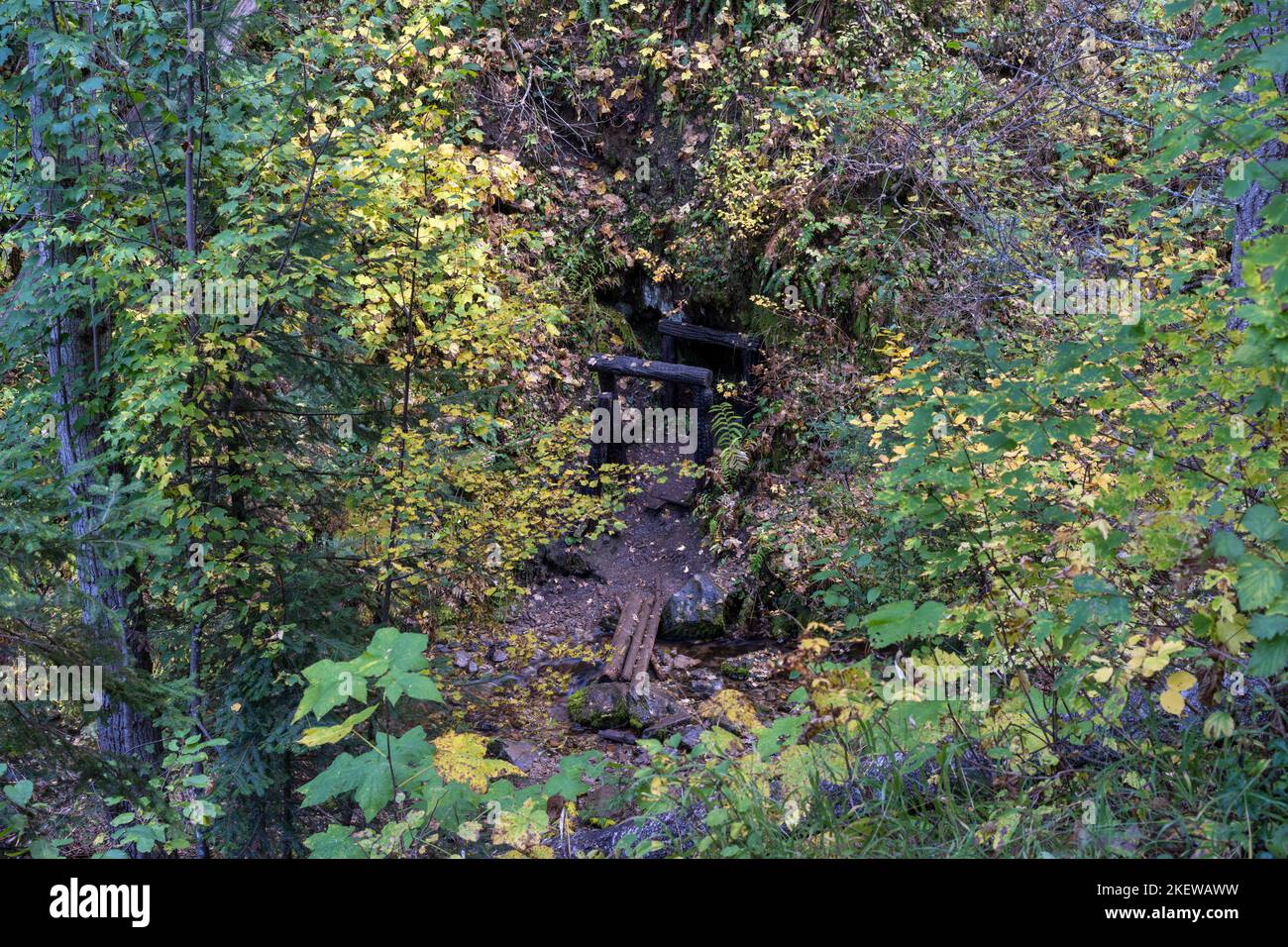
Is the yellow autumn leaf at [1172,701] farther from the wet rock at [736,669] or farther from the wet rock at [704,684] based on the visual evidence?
the wet rock at [736,669]

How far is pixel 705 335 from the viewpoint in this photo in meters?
11.1

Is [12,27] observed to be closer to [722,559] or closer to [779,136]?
[722,559]

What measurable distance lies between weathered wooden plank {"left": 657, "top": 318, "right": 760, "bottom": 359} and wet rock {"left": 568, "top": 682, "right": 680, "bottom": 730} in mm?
4658

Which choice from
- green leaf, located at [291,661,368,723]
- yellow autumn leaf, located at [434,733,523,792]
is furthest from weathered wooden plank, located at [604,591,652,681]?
green leaf, located at [291,661,368,723]

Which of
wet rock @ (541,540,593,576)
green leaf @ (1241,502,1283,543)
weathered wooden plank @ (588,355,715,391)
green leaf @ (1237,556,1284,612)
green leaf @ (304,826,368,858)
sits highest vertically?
green leaf @ (1241,502,1283,543)

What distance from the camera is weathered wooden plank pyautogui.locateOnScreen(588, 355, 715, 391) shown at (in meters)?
10.5

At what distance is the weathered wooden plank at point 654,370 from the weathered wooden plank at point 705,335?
54cm

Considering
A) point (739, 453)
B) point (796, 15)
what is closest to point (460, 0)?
point (739, 453)

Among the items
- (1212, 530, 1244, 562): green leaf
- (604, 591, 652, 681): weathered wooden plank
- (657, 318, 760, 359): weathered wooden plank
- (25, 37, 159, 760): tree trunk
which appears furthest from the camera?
(657, 318, 760, 359): weathered wooden plank

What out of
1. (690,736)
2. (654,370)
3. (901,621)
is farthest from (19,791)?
(654,370)

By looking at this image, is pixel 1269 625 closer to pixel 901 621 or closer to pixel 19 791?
pixel 901 621

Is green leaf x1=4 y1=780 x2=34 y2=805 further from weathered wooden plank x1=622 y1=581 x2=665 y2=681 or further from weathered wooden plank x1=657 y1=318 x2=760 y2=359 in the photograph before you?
weathered wooden plank x1=657 y1=318 x2=760 y2=359

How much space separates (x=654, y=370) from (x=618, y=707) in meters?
4.31

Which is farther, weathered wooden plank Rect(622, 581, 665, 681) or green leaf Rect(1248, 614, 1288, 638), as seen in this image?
weathered wooden plank Rect(622, 581, 665, 681)
